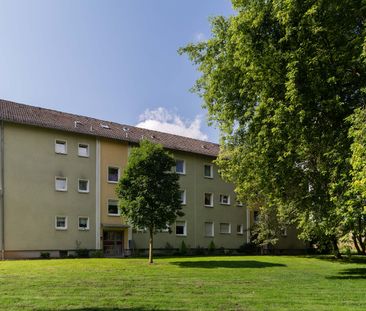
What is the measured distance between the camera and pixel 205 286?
49.8 feet

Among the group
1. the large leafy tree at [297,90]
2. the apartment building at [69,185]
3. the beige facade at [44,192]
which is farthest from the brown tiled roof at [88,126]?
the large leafy tree at [297,90]

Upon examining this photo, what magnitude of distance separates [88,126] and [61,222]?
8005 mm

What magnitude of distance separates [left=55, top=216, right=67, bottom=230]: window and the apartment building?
0.07 metres

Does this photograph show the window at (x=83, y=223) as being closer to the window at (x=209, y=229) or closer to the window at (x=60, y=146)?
the window at (x=60, y=146)

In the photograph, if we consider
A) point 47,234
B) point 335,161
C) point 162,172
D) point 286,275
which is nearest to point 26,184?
point 47,234

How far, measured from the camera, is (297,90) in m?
15.9

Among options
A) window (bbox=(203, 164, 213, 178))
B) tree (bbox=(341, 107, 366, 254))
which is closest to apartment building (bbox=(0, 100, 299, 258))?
window (bbox=(203, 164, 213, 178))

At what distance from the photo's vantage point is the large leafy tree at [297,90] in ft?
52.5

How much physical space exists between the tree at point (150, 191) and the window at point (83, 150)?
1089cm

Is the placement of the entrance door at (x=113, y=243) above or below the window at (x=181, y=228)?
below

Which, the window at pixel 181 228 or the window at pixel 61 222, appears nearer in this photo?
the window at pixel 61 222

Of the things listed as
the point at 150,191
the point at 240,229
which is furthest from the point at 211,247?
the point at 150,191

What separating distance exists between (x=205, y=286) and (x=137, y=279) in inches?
117

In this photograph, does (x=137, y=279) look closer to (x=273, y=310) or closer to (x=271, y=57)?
(x=273, y=310)
